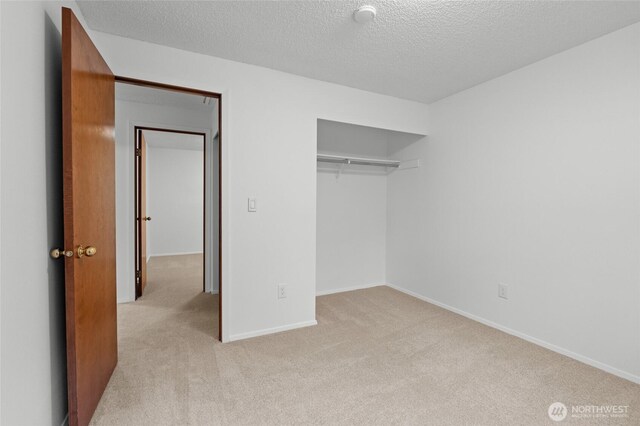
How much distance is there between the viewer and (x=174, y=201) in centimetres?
691

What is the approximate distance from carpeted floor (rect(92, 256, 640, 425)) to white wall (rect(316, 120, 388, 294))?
940mm

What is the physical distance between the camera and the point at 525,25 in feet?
6.59

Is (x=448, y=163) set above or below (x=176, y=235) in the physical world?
above

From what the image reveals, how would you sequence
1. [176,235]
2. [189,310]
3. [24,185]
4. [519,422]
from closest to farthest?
[24,185] < [519,422] < [189,310] < [176,235]

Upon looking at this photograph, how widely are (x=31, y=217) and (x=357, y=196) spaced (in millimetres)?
3240

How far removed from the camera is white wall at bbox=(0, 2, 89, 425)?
1.07 metres

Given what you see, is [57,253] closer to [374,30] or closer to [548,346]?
[374,30]

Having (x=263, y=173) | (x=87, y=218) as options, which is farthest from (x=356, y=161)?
(x=87, y=218)

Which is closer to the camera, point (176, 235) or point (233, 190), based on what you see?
point (233, 190)

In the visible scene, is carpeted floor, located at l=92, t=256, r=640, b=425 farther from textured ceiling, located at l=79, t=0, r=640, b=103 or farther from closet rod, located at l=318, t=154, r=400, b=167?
textured ceiling, located at l=79, t=0, r=640, b=103

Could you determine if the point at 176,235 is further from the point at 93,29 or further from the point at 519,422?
the point at 519,422

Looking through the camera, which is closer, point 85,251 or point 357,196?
point 85,251

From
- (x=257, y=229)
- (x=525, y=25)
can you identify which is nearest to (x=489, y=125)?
(x=525, y=25)

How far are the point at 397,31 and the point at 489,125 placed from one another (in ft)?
4.70
